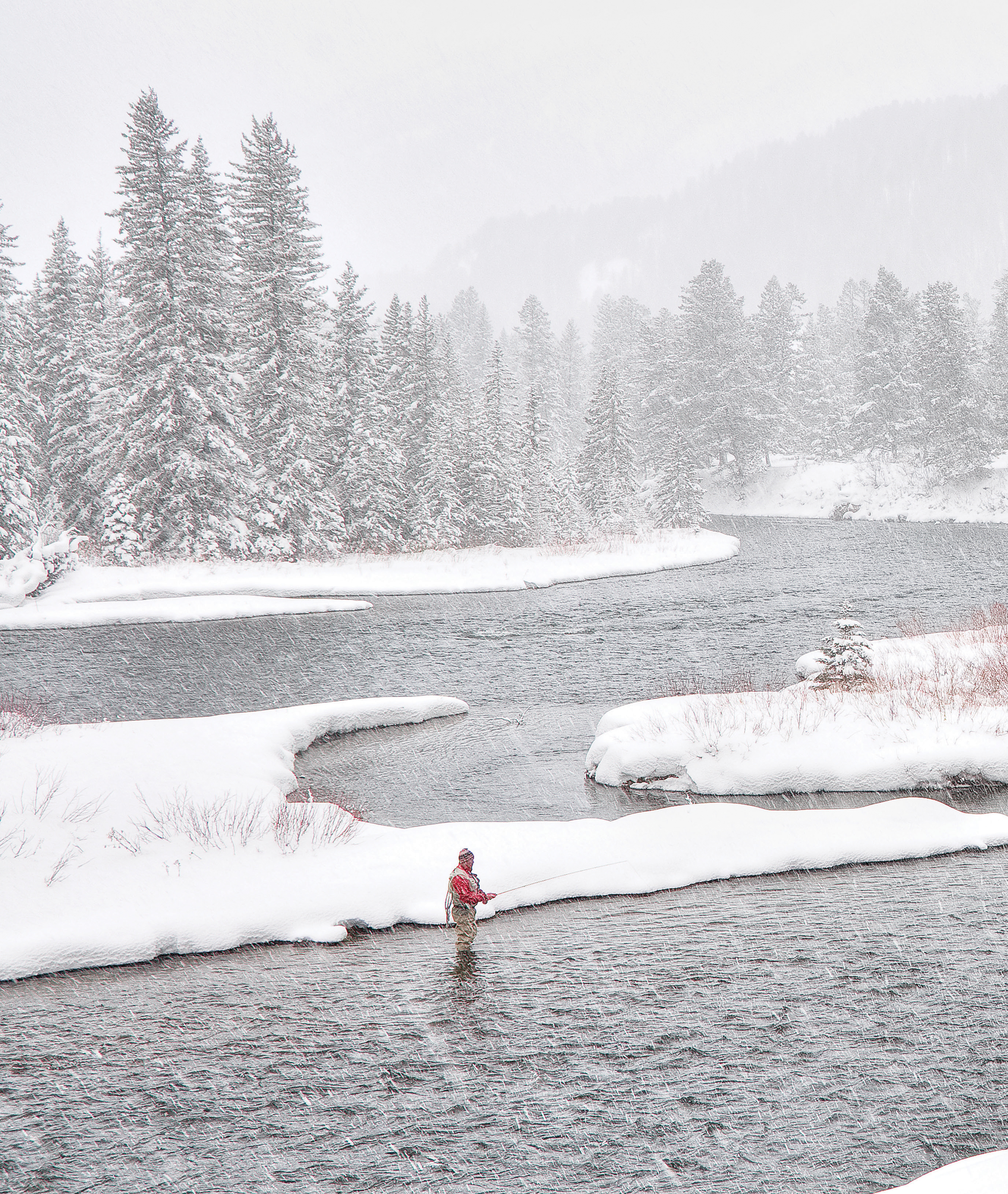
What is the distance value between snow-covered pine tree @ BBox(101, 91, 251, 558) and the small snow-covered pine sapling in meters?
25.1

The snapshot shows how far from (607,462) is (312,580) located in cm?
2468

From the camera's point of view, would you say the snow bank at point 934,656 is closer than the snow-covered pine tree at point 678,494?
Yes

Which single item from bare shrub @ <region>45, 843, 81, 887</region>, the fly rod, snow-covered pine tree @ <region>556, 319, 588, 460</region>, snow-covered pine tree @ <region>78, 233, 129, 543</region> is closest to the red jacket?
the fly rod

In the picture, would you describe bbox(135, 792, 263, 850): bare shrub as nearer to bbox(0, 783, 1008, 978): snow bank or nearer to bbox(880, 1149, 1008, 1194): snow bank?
bbox(0, 783, 1008, 978): snow bank

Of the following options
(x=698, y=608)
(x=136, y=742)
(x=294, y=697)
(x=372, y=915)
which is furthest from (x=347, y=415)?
(x=372, y=915)

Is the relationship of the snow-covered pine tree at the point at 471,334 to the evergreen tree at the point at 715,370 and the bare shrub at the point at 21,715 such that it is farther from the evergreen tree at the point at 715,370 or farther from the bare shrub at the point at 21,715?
the bare shrub at the point at 21,715

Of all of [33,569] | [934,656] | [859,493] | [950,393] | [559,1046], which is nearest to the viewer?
[559,1046]

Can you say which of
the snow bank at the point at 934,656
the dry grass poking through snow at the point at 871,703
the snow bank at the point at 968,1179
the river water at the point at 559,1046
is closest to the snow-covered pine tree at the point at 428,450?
the snow bank at the point at 934,656

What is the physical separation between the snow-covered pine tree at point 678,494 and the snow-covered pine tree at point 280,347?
22.5 metres

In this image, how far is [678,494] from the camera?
53312 millimetres

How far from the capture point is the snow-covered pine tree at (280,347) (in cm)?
3647

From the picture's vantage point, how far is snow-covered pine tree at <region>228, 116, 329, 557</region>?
36.5 metres

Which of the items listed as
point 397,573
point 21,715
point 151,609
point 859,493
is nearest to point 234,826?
point 21,715

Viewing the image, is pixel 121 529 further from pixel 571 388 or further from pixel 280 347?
pixel 571 388
